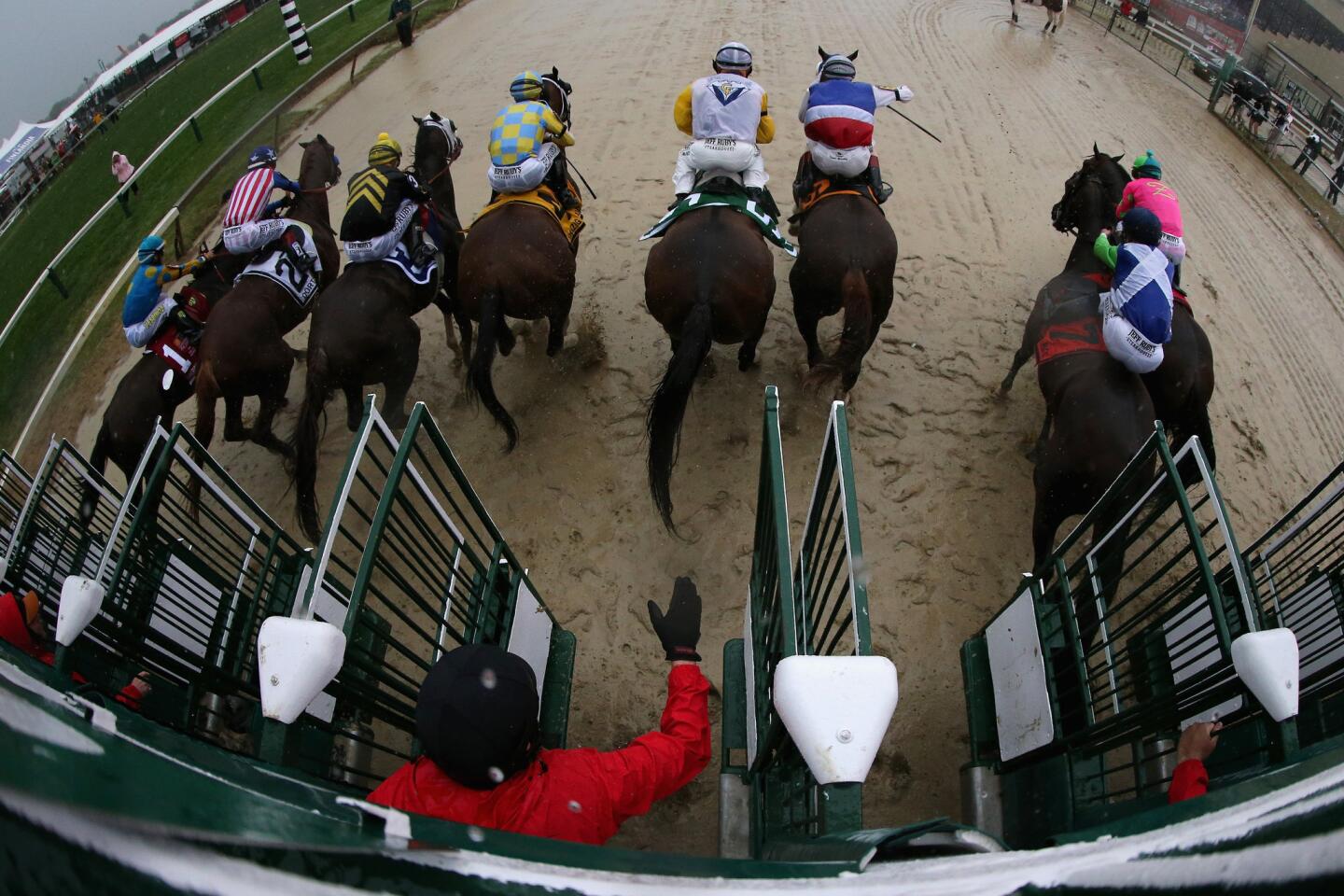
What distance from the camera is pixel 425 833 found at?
0.96m

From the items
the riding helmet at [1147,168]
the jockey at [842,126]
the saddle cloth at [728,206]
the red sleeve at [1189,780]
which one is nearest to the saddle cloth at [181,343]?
the saddle cloth at [728,206]

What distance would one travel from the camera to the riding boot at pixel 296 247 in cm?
459

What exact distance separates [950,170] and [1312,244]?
289 cm

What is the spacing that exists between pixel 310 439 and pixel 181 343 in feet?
4.10

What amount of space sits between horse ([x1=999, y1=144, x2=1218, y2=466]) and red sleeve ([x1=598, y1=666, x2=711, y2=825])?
275 centimetres

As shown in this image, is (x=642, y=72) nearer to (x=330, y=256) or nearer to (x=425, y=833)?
(x=330, y=256)

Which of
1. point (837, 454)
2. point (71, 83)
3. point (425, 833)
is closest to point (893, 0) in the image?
point (837, 454)

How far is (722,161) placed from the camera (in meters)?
4.45

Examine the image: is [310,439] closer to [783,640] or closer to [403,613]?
[403,613]

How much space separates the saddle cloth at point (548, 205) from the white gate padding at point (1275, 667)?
12.5 feet

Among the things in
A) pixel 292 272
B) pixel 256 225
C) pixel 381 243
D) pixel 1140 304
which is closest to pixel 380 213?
pixel 381 243

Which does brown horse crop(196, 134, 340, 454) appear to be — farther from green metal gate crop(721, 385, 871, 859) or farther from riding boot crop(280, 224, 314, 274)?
green metal gate crop(721, 385, 871, 859)

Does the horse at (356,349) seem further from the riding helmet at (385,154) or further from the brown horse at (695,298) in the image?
the brown horse at (695,298)

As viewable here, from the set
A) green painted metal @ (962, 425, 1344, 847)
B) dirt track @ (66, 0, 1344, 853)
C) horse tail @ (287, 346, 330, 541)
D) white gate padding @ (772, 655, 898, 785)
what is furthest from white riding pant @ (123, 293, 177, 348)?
green painted metal @ (962, 425, 1344, 847)
